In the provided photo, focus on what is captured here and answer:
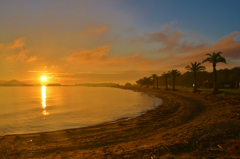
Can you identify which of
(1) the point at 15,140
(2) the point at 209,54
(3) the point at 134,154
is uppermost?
(2) the point at 209,54

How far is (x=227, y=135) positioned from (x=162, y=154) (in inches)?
168

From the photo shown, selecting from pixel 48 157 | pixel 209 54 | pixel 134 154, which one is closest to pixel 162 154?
pixel 134 154

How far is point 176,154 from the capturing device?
6.60 meters

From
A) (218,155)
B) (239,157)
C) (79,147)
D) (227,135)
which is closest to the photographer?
(239,157)

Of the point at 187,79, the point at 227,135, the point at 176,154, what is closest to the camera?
the point at 176,154

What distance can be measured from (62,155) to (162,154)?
16.1 ft

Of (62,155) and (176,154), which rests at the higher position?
(176,154)

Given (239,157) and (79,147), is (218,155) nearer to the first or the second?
(239,157)

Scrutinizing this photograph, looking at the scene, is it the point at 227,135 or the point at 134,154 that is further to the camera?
the point at 227,135

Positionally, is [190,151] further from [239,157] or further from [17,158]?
[17,158]

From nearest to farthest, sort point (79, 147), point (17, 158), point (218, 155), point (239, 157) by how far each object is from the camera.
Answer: point (239, 157) < point (218, 155) < point (17, 158) < point (79, 147)

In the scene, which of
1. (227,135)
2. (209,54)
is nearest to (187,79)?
(209,54)

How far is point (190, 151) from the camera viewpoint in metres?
6.83

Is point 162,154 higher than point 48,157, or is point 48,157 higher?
point 162,154
